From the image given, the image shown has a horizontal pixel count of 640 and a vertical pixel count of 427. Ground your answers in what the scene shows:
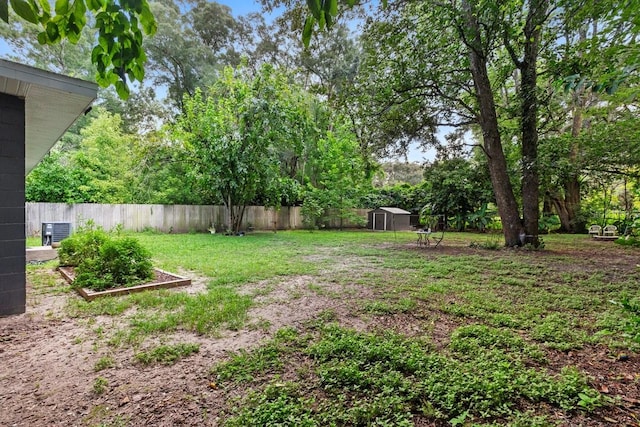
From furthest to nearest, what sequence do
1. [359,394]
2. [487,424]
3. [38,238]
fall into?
[38,238]
[359,394]
[487,424]

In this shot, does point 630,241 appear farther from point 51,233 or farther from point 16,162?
point 51,233

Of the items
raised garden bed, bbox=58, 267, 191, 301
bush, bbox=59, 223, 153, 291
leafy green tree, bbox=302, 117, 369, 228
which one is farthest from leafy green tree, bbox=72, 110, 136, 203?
bush, bbox=59, 223, 153, 291

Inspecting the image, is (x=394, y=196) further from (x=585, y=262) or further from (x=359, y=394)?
(x=359, y=394)

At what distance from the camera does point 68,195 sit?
36.1 feet

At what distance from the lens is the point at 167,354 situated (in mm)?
2355

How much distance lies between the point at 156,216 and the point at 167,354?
11649 mm

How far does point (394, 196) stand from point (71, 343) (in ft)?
53.6

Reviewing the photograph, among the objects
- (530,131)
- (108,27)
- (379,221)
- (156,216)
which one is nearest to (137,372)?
(108,27)

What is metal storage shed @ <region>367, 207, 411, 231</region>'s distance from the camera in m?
15.9

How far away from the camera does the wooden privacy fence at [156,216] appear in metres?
10.3

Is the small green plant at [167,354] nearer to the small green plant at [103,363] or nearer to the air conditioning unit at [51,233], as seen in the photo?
the small green plant at [103,363]

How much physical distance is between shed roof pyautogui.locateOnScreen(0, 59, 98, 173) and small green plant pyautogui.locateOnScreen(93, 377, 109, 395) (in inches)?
101

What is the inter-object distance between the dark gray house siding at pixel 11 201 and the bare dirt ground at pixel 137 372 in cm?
31

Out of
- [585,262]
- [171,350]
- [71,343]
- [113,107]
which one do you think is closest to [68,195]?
[113,107]
